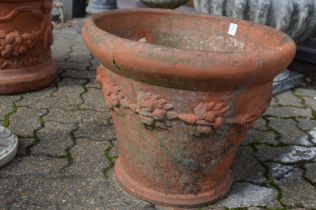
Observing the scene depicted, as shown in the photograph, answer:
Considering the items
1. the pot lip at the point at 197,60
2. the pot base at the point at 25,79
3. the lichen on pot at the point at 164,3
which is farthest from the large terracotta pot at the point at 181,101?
the lichen on pot at the point at 164,3

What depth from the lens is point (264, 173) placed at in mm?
2246

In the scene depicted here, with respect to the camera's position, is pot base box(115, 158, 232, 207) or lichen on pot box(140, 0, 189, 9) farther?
lichen on pot box(140, 0, 189, 9)

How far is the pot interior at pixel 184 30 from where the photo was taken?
2100 mm

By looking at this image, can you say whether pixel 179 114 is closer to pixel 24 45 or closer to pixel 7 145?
pixel 7 145

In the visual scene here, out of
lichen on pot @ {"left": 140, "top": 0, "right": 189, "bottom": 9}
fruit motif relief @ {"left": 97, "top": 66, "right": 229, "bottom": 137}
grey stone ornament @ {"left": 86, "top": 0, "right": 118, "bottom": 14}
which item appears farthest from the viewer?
grey stone ornament @ {"left": 86, "top": 0, "right": 118, "bottom": 14}

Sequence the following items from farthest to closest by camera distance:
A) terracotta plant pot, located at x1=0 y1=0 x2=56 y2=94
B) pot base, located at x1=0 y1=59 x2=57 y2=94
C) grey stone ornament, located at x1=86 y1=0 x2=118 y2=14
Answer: grey stone ornament, located at x1=86 y1=0 x2=118 y2=14 → pot base, located at x1=0 y1=59 x2=57 y2=94 → terracotta plant pot, located at x1=0 y1=0 x2=56 y2=94

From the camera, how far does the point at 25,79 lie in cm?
285

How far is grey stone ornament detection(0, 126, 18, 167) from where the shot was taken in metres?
2.12

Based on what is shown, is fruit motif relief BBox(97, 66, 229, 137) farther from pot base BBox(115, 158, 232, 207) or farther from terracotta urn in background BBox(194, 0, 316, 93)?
terracotta urn in background BBox(194, 0, 316, 93)

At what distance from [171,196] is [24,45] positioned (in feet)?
4.43

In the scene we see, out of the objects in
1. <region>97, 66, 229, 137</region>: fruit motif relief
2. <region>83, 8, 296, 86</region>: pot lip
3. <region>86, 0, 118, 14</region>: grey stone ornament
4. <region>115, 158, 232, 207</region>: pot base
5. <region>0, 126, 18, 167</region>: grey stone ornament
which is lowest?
<region>86, 0, 118, 14</region>: grey stone ornament

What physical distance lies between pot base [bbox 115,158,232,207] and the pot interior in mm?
604

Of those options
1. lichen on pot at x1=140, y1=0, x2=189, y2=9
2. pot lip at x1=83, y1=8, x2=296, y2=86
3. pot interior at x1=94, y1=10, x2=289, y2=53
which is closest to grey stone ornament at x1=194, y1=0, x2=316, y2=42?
lichen on pot at x1=140, y1=0, x2=189, y2=9

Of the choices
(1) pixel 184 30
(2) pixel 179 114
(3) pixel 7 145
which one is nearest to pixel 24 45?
(3) pixel 7 145
